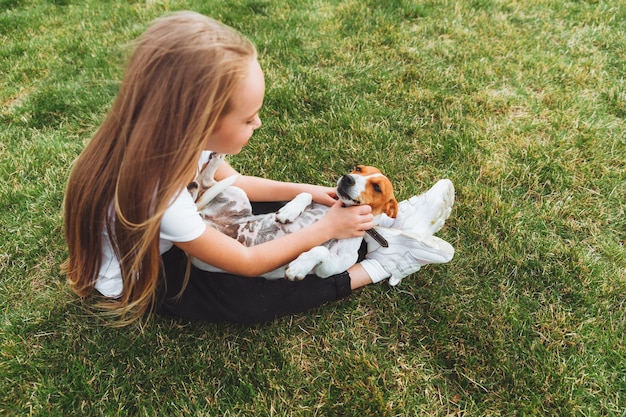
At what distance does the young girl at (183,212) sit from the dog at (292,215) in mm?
62

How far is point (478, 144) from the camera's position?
3102mm

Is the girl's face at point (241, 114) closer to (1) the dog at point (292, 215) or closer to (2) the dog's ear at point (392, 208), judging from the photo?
(1) the dog at point (292, 215)

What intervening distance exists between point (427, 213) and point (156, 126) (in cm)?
140

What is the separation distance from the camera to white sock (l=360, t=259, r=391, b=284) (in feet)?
7.53

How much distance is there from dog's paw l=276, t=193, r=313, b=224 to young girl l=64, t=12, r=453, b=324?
0.15 metres

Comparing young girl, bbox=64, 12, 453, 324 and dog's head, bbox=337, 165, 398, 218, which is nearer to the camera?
young girl, bbox=64, 12, 453, 324

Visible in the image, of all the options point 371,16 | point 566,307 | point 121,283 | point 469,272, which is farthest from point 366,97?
point 121,283

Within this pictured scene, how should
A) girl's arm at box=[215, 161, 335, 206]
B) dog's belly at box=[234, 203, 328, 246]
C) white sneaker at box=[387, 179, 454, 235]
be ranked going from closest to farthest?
dog's belly at box=[234, 203, 328, 246] → white sneaker at box=[387, 179, 454, 235] → girl's arm at box=[215, 161, 335, 206]

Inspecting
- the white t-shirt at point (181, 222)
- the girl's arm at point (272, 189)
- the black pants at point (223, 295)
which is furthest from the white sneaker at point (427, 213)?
the white t-shirt at point (181, 222)

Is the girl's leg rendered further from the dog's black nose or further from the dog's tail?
the dog's black nose

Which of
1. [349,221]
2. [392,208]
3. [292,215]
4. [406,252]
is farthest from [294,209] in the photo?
[406,252]

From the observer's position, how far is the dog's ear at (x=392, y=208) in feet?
7.32

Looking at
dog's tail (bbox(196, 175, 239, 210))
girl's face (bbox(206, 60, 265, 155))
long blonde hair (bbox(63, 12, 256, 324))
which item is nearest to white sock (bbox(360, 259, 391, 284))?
dog's tail (bbox(196, 175, 239, 210))

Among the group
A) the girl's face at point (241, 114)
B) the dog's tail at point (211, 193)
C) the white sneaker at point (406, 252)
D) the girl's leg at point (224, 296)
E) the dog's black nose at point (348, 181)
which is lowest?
the girl's leg at point (224, 296)
